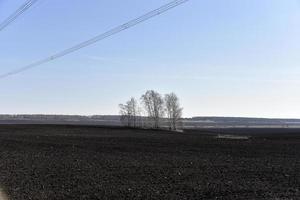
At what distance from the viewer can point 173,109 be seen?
→ 474 feet

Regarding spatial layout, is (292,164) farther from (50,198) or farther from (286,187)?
(50,198)

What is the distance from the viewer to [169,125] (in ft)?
463

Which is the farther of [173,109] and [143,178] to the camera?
[173,109]

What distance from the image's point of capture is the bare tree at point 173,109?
143375mm

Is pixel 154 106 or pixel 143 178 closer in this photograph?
pixel 143 178

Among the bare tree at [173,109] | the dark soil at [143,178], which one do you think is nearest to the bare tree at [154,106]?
the bare tree at [173,109]

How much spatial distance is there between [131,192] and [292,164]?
14.1 metres

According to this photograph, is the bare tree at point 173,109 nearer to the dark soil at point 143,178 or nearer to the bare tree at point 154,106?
the bare tree at point 154,106

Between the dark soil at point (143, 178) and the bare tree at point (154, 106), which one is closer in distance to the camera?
the dark soil at point (143, 178)

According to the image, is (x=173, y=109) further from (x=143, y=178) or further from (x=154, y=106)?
(x=143, y=178)

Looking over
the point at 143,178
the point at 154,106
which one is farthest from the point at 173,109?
the point at 143,178

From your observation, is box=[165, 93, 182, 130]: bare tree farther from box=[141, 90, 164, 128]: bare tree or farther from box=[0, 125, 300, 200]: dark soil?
box=[0, 125, 300, 200]: dark soil

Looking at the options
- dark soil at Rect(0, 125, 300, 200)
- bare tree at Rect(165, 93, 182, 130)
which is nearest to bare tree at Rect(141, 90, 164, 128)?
bare tree at Rect(165, 93, 182, 130)

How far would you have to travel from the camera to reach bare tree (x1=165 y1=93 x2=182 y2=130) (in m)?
143
